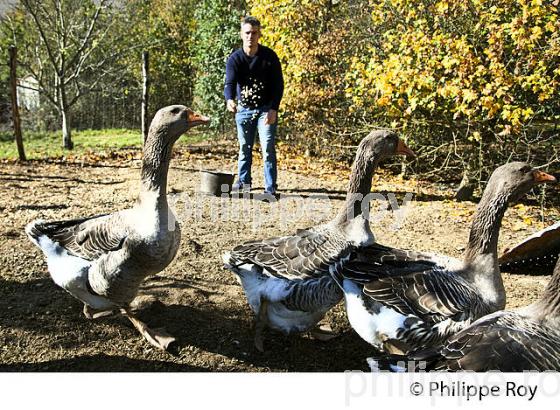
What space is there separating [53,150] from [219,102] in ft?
11.7

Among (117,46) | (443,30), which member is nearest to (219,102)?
(117,46)

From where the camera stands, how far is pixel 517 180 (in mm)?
2596

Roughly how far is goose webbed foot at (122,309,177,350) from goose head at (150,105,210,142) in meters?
1.12

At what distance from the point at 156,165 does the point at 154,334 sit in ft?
3.28

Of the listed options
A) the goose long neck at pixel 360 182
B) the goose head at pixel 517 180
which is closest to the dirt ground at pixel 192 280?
the goose long neck at pixel 360 182

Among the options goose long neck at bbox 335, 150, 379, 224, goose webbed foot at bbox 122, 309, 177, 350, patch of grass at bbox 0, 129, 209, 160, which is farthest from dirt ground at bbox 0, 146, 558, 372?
patch of grass at bbox 0, 129, 209, 160

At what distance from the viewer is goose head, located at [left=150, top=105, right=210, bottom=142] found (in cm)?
269

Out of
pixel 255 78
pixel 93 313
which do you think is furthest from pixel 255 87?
pixel 93 313

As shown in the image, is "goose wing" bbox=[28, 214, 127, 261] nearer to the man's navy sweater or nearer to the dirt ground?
the dirt ground

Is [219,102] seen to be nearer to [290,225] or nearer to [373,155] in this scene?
[290,225]

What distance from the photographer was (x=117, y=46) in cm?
1116

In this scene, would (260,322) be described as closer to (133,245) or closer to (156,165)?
(133,245)

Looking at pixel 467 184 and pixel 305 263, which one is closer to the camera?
pixel 305 263

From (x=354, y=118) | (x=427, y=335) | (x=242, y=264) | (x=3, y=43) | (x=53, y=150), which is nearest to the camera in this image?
(x=427, y=335)
